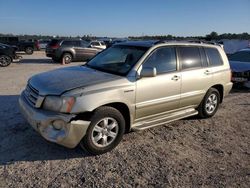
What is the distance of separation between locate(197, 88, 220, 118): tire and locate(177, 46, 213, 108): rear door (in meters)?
0.18

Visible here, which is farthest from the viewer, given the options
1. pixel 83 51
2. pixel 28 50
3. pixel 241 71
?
pixel 28 50

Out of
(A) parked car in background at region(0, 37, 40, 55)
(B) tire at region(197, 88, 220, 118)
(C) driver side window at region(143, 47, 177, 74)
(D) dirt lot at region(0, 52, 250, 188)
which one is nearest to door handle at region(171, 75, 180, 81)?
(C) driver side window at region(143, 47, 177, 74)

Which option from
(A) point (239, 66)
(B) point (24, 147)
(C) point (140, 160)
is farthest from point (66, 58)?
(C) point (140, 160)

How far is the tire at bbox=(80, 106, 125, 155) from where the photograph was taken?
14.0 feet

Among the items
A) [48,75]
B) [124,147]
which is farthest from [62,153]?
[48,75]

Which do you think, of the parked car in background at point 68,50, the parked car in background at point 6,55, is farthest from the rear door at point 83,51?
the parked car in background at point 6,55

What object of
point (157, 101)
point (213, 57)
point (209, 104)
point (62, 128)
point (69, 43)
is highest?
point (213, 57)

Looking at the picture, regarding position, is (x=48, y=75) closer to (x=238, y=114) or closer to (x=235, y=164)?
(x=235, y=164)

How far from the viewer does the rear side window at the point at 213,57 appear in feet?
20.7

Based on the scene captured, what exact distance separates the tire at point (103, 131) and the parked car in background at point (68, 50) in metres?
14.4

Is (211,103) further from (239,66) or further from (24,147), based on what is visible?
(239,66)

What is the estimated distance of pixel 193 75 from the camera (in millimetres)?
5738

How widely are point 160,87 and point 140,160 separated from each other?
1.44m

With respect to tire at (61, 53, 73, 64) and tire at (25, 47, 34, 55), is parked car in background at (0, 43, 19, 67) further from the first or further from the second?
tire at (25, 47, 34, 55)
